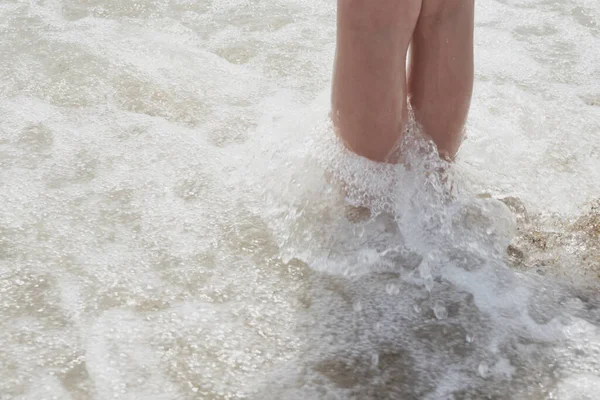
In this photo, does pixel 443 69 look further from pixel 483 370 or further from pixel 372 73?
pixel 483 370

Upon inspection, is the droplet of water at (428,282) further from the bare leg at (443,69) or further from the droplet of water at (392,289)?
the bare leg at (443,69)

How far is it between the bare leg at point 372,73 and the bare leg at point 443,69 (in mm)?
27

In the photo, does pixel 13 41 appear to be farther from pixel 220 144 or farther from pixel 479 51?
pixel 479 51

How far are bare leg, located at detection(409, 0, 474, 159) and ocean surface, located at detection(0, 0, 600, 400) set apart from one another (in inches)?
3.2

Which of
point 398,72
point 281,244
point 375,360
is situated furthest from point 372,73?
point 375,360

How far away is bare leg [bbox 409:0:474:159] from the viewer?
1508 mm

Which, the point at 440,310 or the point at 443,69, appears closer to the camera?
the point at 440,310

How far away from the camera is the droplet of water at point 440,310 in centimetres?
136

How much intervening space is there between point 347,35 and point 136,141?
34.2 inches

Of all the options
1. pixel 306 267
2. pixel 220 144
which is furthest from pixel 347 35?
pixel 220 144

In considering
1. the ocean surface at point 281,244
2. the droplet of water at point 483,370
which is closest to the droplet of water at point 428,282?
the ocean surface at point 281,244

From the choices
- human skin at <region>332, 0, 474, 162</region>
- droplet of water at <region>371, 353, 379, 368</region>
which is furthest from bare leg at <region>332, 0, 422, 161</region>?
droplet of water at <region>371, 353, 379, 368</region>

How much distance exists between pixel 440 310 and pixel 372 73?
529 millimetres

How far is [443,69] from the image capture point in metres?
1.55
